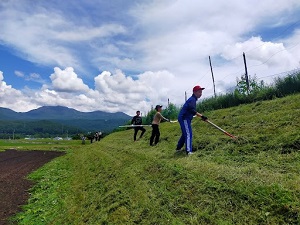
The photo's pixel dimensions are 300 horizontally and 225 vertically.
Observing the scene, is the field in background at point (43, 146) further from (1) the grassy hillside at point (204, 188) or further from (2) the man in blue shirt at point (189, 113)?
(2) the man in blue shirt at point (189, 113)

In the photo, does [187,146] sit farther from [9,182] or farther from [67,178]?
[9,182]

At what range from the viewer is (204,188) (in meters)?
6.31

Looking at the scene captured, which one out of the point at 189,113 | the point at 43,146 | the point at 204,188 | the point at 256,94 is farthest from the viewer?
the point at 43,146

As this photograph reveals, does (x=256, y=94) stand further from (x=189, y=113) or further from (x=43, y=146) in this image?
(x=43, y=146)

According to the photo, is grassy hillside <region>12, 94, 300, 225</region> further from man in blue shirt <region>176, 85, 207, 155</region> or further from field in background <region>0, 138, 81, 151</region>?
field in background <region>0, 138, 81, 151</region>

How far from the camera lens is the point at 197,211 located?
18.4 feet

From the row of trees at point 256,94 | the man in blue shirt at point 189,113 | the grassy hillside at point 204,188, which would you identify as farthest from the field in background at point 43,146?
the man in blue shirt at point 189,113

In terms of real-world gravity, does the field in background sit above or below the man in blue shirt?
below

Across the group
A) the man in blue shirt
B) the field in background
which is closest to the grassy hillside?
the man in blue shirt

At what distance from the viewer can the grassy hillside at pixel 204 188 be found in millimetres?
5180

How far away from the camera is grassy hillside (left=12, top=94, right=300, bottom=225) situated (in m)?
→ 5.18

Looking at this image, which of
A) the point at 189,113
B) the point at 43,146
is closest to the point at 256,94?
the point at 189,113

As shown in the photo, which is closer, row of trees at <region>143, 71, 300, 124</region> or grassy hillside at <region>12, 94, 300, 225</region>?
grassy hillside at <region>12, 94, 300, 225</region>

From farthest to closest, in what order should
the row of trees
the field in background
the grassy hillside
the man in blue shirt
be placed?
1. the field in background
2. the row of trees
3. the man in blue shirt
4. the grassy hillside
